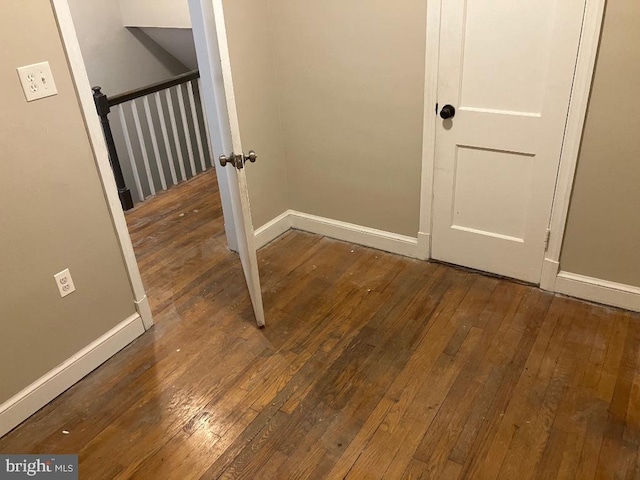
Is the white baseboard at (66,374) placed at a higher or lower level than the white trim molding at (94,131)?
lower

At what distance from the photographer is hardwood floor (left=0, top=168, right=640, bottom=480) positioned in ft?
6.19

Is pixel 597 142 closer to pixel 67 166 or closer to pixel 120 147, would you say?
pixel 67 166

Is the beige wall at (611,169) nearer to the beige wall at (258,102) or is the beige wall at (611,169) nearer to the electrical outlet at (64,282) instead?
the beige wall at (258,102)

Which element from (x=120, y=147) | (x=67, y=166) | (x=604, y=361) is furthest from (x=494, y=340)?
(x=120, y=147)

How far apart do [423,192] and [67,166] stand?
1.80 metres

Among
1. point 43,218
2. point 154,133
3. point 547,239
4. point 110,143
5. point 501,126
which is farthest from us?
point 154,133

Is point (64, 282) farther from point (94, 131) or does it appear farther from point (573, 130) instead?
point (573, 130)

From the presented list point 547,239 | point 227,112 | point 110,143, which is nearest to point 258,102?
point 227,112

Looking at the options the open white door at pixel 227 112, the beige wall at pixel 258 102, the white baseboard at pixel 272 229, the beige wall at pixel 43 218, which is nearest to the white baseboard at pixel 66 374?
the beige wall at pixel 43 218

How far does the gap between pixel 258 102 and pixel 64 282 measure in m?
1.50

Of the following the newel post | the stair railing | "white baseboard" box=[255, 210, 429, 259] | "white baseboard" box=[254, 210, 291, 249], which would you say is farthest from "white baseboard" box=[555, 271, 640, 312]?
the stair railing

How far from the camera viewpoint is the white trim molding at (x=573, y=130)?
2115 millimetres

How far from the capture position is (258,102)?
3055mm

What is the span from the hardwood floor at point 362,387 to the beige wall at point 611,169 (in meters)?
0.27
